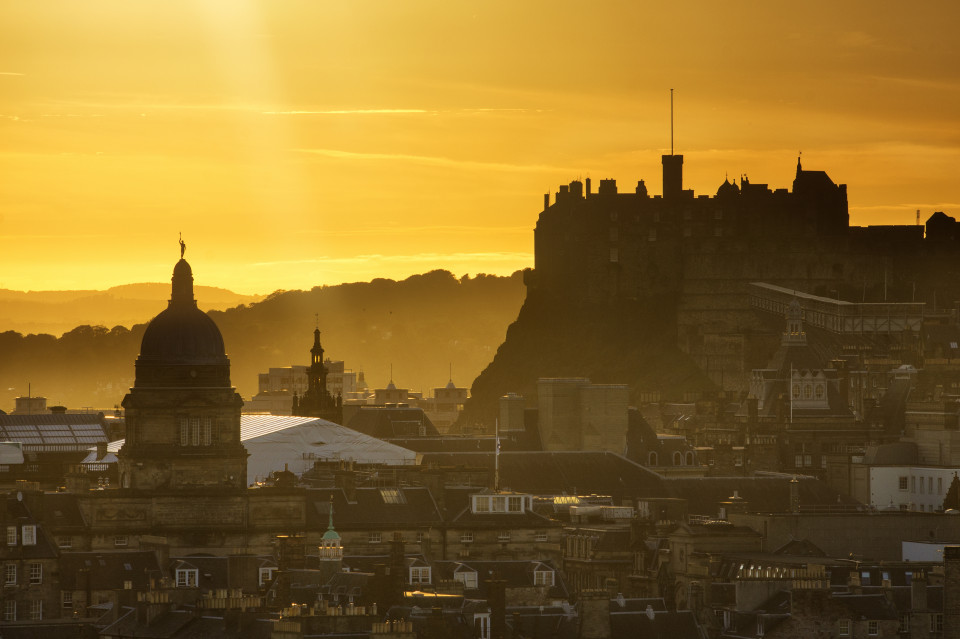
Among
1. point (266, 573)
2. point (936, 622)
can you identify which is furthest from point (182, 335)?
point (936, 622)

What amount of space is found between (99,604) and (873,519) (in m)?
46.9

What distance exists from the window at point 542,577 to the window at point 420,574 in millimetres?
5027

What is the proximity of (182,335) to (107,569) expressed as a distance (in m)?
18.6

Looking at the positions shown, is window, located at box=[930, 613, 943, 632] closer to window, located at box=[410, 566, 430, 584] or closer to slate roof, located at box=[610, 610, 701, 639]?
slate roof, located at box=[610, 610, 701, 639]

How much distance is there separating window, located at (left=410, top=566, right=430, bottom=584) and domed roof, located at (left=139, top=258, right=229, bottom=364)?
2570 cm

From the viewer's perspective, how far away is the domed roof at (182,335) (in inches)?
5217

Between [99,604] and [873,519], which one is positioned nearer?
[99,604]

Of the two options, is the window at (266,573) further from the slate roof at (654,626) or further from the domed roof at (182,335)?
the domed roof at (182,335)

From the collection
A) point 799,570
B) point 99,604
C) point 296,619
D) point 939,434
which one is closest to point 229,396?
point 99,604

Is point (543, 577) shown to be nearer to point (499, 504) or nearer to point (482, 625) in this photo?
point (482, 625)

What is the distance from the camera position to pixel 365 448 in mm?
169375

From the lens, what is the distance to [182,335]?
133 metres

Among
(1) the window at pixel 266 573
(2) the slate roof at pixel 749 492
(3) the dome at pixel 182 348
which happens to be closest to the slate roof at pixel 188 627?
(1) the window at pixel 266 573

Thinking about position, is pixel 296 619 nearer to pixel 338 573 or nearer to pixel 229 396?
pixel 338 573
